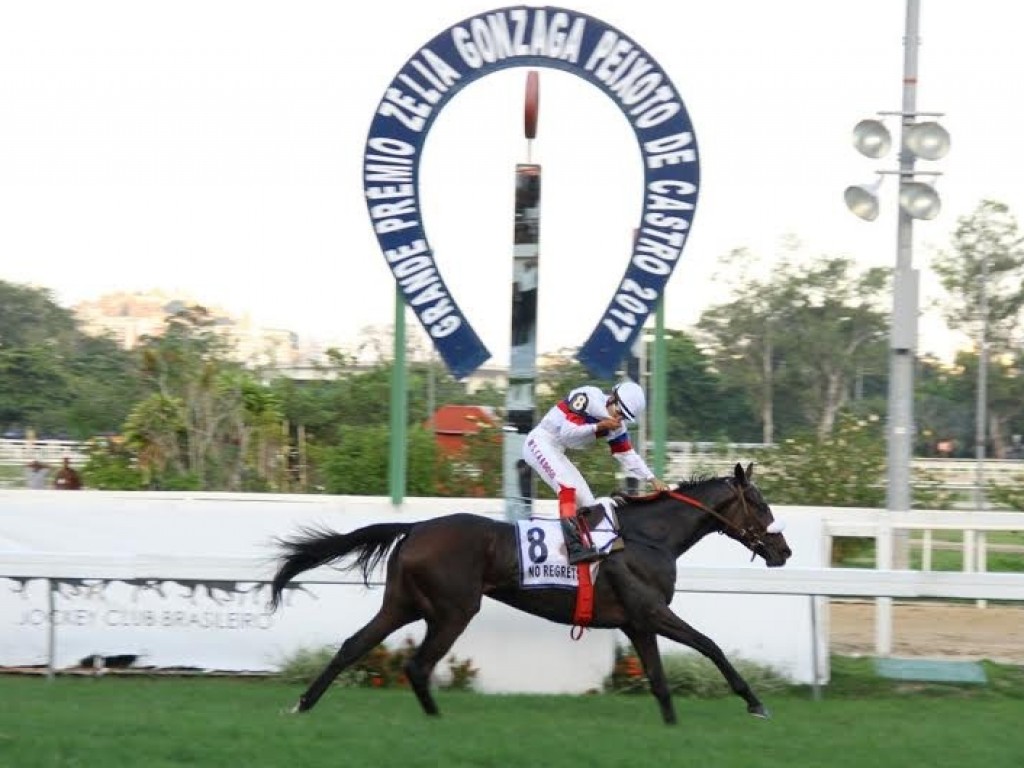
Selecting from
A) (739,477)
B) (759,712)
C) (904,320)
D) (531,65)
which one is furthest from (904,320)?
(759,712)

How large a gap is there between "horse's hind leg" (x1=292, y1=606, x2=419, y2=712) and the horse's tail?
0.35 meters

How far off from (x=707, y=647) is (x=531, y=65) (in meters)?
3.88

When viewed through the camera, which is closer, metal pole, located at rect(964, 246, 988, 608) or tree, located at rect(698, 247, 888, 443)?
metal pole, located at rect(964, 246, 988, 608)

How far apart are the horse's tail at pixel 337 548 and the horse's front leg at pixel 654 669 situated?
4.31ft

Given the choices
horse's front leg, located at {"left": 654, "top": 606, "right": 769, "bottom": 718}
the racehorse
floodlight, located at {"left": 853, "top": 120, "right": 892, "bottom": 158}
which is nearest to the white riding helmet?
the racehorse

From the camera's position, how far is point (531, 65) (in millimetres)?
9766

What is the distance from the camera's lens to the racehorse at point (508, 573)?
7.89 meters

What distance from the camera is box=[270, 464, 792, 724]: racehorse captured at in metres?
7.89

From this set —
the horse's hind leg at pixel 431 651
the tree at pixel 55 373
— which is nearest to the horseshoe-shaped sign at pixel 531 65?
the horse's hind leg at pixel 431 651

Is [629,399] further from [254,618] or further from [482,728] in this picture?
[254,618]

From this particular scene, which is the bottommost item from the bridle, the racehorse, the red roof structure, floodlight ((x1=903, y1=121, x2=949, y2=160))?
the racehorse

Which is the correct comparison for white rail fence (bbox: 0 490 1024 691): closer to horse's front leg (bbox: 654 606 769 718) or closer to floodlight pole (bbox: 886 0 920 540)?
horse's front leg (bbox: 654 606 769 718)

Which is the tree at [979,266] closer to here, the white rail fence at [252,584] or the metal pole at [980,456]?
the metal pole at [980,456]

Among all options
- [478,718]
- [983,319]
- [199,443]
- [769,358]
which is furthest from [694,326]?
[478,718]
